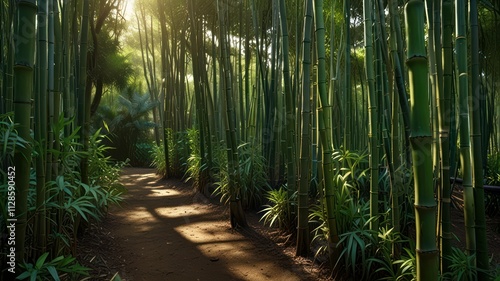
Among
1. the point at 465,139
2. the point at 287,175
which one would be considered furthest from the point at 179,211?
the point at 465,139

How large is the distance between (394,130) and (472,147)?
34 cm

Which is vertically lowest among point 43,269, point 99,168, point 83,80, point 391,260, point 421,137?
point 391,260

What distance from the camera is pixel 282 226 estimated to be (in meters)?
2.76

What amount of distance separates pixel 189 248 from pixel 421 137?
2081 millimetres

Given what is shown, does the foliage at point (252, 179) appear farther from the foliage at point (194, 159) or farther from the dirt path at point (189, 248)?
the foliage at point (194, 159)

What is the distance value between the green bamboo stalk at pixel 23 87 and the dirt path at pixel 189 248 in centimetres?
100

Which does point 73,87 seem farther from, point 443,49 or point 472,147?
point 472,147

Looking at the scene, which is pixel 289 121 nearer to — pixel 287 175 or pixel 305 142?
pixel 287 175

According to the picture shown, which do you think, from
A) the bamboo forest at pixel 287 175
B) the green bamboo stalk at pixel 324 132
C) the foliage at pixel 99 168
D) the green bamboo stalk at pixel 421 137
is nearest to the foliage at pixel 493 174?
the bamboo forest at pixel 287 175

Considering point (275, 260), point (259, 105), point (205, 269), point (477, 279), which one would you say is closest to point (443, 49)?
point (477, 279)

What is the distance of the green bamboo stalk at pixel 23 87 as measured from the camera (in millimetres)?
1135

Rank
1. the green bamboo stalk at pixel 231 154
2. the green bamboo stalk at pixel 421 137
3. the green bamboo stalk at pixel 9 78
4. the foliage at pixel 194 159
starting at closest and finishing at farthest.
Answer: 1. the green bamboo stalk at pixel 421 137
2. the green bamboo stalk at pixel 9 78
3. the green bamboo stalk at pixel 231 154
4. the foliage at pixel 194 159

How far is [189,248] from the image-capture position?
2.57 m

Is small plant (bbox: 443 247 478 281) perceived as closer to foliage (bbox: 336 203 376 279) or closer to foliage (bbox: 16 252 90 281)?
foliage (bbox: 336 203 376 279)
